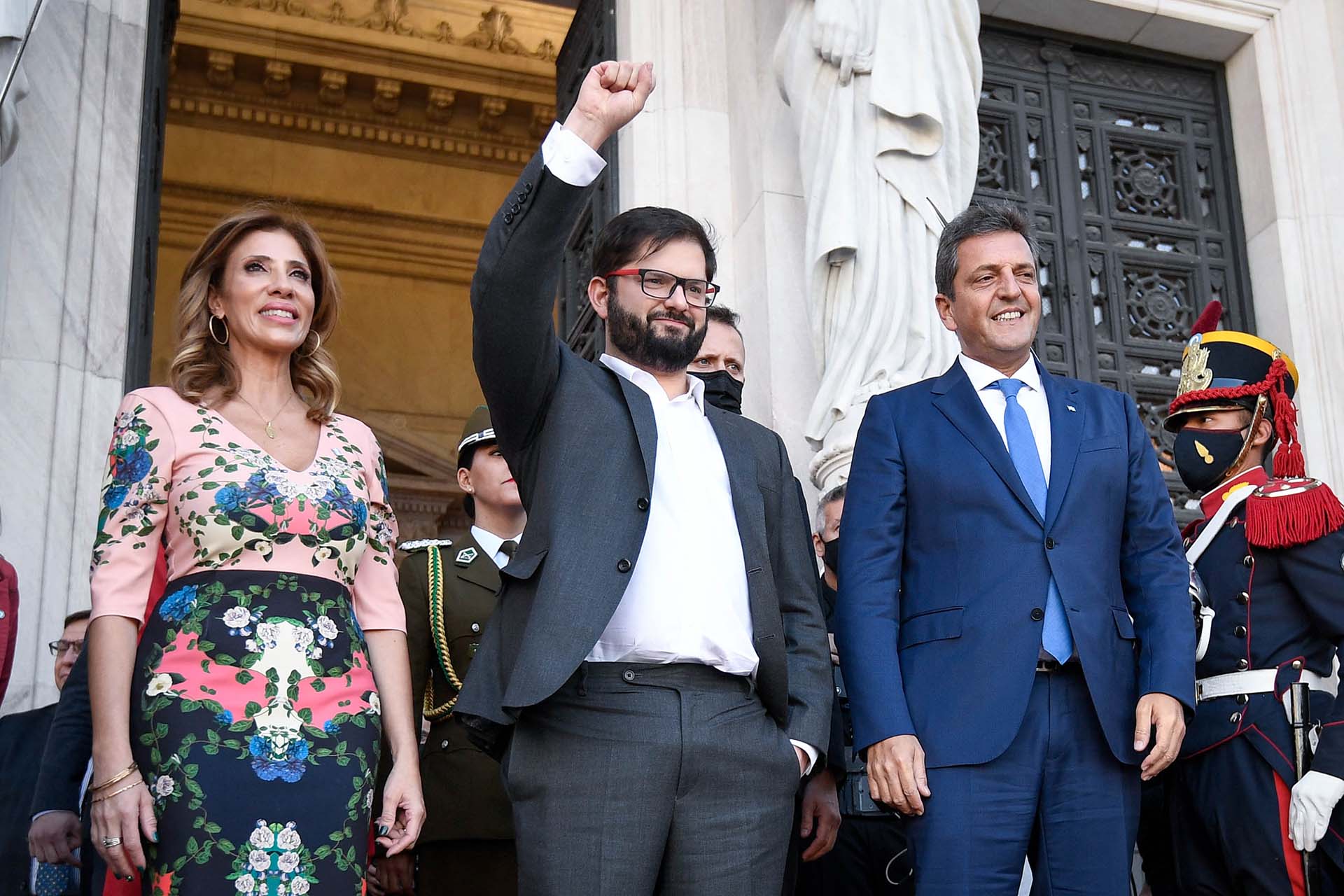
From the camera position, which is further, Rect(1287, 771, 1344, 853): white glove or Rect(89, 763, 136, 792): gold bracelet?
Rect(1287, 771, 1344, 853): white glove

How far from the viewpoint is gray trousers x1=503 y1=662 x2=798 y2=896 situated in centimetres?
288

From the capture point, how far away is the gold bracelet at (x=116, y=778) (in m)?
2.85

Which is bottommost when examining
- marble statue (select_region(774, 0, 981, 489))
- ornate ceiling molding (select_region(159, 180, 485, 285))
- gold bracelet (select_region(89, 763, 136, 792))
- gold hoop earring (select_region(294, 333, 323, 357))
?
gold bracelet (select_region(89, 763, 136, 792))

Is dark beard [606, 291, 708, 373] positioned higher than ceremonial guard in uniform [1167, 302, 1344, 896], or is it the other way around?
dark beard [606, 291, 708, 373]

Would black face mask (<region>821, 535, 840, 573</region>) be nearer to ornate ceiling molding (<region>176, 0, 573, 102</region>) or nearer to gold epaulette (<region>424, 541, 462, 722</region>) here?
gold epaulette (<region>424, 541, 462, 722</region>)

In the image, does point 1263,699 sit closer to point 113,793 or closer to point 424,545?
point 424,545

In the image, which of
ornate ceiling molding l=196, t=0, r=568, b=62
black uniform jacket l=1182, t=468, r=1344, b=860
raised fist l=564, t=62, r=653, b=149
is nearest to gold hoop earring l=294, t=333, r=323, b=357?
raised fist l=564, t=62, r=653, b=149

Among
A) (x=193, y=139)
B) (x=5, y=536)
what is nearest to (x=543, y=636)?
(x=5, y=536)

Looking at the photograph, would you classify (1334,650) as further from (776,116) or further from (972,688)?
(776,116)

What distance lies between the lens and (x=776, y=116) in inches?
265

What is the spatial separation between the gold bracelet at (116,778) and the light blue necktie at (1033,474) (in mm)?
1814

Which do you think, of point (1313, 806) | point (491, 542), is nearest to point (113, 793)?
point (491, 542)

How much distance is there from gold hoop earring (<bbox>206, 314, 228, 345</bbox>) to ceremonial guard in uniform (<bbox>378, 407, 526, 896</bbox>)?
0.86 m

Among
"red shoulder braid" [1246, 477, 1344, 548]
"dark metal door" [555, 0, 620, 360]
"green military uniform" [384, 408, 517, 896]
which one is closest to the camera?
"green military uniform" [384, 408, 517, 896]
